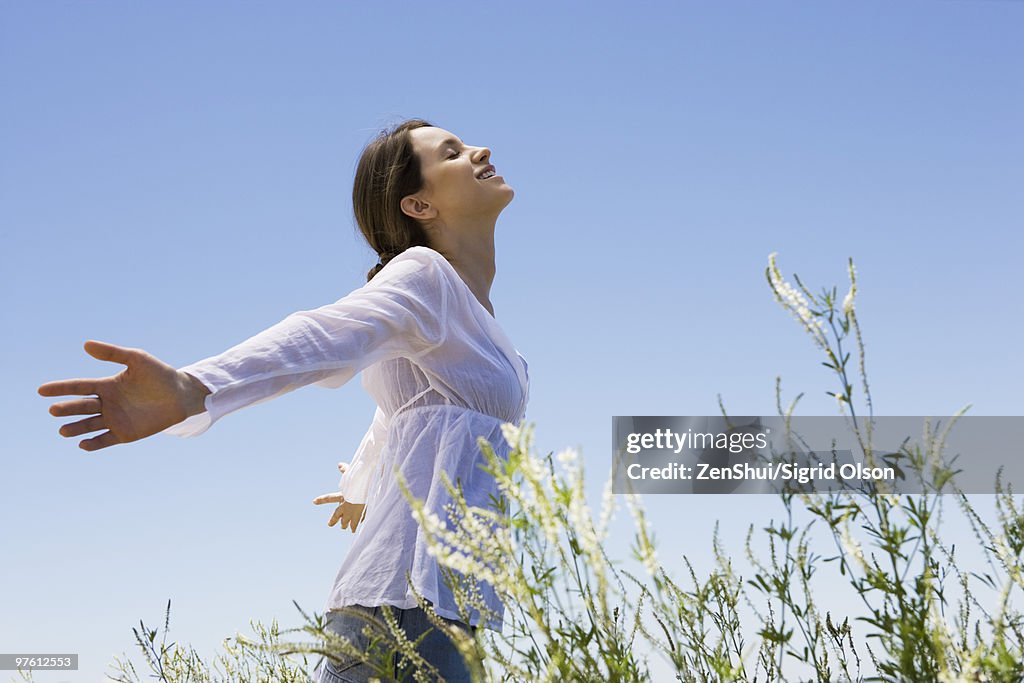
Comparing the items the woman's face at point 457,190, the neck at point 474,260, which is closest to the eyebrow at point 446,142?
the woman's face at point 457,190

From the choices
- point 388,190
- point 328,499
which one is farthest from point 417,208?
point 328,499

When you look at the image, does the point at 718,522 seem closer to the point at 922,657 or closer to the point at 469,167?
the point at 922,657

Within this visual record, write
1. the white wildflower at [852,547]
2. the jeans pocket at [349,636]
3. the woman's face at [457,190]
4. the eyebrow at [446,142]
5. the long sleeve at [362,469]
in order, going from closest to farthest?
the white wildflower at [852,547] < the jeans pocket at [349,636] < the long sleeve at [362,469] < the woman's face at [457,190] < the eyebrow at [446,142]

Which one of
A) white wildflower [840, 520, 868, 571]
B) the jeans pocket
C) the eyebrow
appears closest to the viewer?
white wildflower [840, 520, 868, 571]

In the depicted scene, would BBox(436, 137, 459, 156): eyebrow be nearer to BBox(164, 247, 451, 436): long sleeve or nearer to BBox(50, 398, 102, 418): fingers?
BBox(164, 247, 451, 436): long sleeve

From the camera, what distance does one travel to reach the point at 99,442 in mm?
1455

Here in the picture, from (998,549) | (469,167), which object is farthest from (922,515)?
(469,167)

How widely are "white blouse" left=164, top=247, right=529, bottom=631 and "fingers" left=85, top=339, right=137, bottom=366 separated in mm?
101

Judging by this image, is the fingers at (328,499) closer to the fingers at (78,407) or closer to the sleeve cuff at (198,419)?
the sleeve cuff at (198,419)

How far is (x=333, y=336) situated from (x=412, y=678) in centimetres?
66

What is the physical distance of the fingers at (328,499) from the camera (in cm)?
267

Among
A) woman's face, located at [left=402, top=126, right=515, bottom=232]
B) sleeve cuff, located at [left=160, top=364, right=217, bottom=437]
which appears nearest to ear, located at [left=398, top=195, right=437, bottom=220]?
woman's face, located at [left=402, top=126, right=515, bottom=232]

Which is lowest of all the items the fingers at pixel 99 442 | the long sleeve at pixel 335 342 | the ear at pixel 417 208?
the fingers at pixel 99 442

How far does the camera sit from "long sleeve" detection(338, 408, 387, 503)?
95.1 inches
